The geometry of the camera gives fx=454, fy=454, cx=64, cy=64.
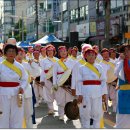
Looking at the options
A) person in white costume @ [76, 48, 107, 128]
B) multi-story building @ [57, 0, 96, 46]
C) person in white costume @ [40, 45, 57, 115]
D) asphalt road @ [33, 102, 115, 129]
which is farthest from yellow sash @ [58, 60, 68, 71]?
multi-story building @ [57, 0, 96, 46]

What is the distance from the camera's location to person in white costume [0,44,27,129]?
7176 millimetres

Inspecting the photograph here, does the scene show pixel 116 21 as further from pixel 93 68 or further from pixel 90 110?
pixel 90 110

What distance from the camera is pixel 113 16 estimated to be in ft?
125

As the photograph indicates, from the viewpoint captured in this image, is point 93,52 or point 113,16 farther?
point 113,16

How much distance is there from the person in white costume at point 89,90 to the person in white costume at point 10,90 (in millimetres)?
1061

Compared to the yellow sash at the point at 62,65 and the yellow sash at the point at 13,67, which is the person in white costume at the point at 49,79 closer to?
the yellow sash at the point at 62,65

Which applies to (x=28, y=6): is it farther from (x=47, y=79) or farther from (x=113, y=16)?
(x=47, y=79)

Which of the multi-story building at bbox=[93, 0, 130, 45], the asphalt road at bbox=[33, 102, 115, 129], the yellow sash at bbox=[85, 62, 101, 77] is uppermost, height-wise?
the multi-story building at bbox=[93, 0, 130, 45]

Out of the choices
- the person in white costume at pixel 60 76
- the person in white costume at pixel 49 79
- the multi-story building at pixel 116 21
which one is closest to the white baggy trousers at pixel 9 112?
the person in white costume at pixel 60 76

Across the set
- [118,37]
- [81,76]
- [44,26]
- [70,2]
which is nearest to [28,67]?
[81,76]

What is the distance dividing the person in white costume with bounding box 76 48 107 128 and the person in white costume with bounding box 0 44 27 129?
1.06m

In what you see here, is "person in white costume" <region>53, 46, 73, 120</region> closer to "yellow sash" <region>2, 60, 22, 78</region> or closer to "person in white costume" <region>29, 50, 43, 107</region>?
"person in white costume" <region>29, 50, 43, 107</region>

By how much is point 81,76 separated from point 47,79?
Result: 4.24 meters

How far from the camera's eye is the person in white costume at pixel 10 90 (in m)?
7.18
